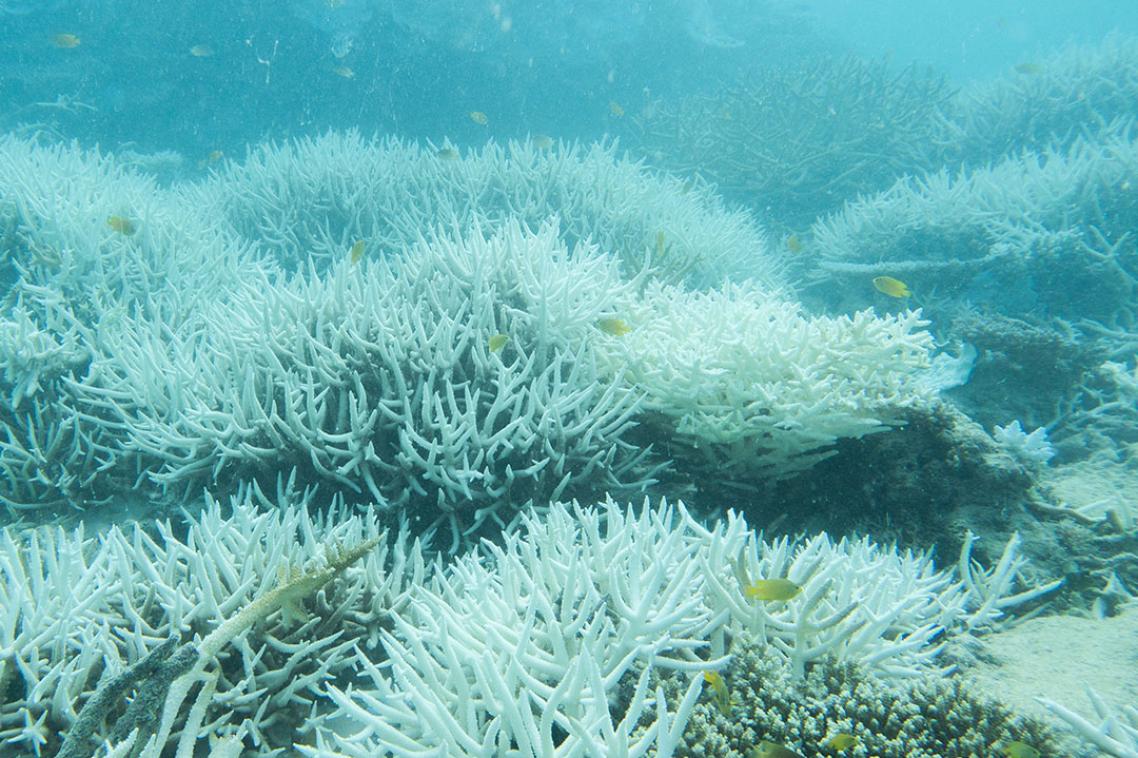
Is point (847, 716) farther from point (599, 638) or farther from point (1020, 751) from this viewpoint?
point (599, 638)

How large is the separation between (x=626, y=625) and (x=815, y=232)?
8.06 m

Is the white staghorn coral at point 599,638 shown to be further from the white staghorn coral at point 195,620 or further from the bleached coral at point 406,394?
the bleached coral at point 406,394

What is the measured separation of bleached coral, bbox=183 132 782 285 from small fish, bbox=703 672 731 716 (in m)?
4.68

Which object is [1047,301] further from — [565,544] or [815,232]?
[565,544]

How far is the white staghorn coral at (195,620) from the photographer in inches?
73.6

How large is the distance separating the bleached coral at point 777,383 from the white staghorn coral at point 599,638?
0.79 m

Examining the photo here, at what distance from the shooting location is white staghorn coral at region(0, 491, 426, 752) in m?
1.87

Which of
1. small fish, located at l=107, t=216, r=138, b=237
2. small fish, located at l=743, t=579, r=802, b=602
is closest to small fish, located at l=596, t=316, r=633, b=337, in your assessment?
small fish, located at l=743, t=579, r=802, b=602

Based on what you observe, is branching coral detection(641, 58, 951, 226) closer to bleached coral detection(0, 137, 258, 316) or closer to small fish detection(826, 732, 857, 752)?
bleached coral detection(0, 137, 258, 316)

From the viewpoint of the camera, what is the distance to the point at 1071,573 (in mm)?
2949

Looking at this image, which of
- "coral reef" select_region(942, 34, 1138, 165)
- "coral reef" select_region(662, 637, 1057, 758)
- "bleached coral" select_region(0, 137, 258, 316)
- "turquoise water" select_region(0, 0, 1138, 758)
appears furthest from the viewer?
"coral reef" select_region(942, 34, 1138, 165)

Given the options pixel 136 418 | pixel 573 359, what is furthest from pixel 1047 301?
pixel 136 418

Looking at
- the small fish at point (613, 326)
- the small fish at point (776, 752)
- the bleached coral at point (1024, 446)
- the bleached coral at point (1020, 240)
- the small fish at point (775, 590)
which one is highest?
the bleached coral at point (1020, 240)

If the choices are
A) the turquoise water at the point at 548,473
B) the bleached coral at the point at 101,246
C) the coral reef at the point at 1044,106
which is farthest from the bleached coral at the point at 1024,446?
the coral reef at the point at 1044,106
